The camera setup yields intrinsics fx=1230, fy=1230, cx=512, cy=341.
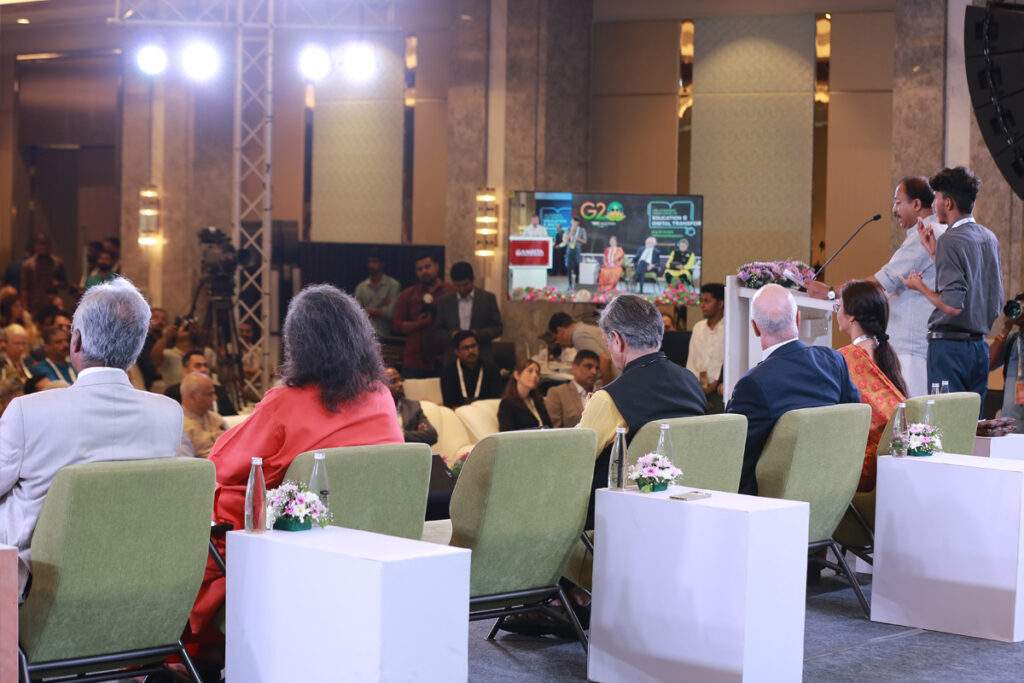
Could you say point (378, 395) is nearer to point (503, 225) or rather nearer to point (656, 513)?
point (656, 513)

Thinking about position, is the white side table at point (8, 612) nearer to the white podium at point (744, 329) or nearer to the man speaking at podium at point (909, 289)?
the white podium at point (744, 329)

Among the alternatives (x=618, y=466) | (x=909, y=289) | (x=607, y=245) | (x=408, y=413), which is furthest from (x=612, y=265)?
(x=618, y=466)

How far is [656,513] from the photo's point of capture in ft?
11.3

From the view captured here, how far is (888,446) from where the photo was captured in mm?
4723

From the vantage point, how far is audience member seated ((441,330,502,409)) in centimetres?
927

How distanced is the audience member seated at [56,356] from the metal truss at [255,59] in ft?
9.61

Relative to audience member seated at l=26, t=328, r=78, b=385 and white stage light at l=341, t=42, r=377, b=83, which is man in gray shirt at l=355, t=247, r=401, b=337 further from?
audience member seated at l=26, t=328, r=78, b=385

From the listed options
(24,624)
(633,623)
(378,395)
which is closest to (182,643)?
(24,624)

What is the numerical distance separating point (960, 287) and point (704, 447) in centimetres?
229

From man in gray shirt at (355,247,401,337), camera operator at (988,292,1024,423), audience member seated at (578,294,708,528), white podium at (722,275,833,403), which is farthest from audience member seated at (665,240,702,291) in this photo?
audience member seated at (578,294,708,528)

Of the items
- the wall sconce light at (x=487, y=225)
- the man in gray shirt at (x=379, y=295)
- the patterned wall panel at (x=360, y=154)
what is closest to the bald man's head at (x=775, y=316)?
the wall sconce light at (x=487, y=225)

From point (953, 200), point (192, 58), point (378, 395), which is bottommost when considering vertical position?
point (378, 395)

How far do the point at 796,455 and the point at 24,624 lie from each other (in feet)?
8.12

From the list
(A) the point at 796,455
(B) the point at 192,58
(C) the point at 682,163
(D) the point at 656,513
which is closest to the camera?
(D) the point at 656,513
